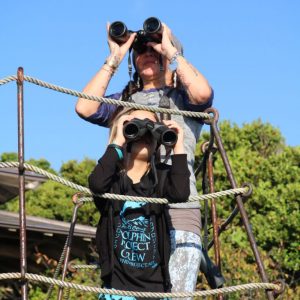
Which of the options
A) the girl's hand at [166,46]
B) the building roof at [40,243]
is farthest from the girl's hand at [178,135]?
the building roof at [40,243]

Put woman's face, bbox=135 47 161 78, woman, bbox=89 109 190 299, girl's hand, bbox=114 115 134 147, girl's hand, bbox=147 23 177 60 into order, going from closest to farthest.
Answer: woman, bbox=89 109 190 299 → girl's hand, bbox=114 115 134 147 → girl's hand, bbox=147 23 177 60 → woman's face, bbox=135 47 161 78

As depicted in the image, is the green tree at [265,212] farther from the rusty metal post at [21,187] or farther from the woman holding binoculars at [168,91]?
the rusty metal post at [21,187]

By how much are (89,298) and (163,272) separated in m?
6.30

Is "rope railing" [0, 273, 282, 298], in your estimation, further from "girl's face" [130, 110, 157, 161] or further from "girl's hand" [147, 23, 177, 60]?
"girl's hand" [147, 23, 177, 60]

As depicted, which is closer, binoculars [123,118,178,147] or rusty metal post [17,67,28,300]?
rusty metal post [17,67,28,300]

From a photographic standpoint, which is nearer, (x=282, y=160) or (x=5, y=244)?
(x=5, y=244)

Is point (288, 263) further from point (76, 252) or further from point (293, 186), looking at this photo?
point (76, 252)

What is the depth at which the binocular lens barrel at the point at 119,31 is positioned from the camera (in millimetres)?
4289

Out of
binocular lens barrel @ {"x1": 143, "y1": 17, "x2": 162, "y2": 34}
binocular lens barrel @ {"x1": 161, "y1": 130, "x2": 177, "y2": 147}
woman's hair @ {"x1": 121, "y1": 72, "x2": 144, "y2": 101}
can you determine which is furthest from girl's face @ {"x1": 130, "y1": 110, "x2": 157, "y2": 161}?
binocular lens barrel @ {"x1": 143, "y1": 17, "x2": 162, "y2": 34}

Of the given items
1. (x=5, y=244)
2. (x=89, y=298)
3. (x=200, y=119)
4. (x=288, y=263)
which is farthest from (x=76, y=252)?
(x=200, y=119)

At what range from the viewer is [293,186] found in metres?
13.5

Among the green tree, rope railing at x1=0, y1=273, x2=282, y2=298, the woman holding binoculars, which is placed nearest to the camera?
rope railing at x1=0, y1=273, x2=282, y2=298

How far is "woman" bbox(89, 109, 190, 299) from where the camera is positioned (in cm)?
374

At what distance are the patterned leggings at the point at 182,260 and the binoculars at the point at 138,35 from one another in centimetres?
98
